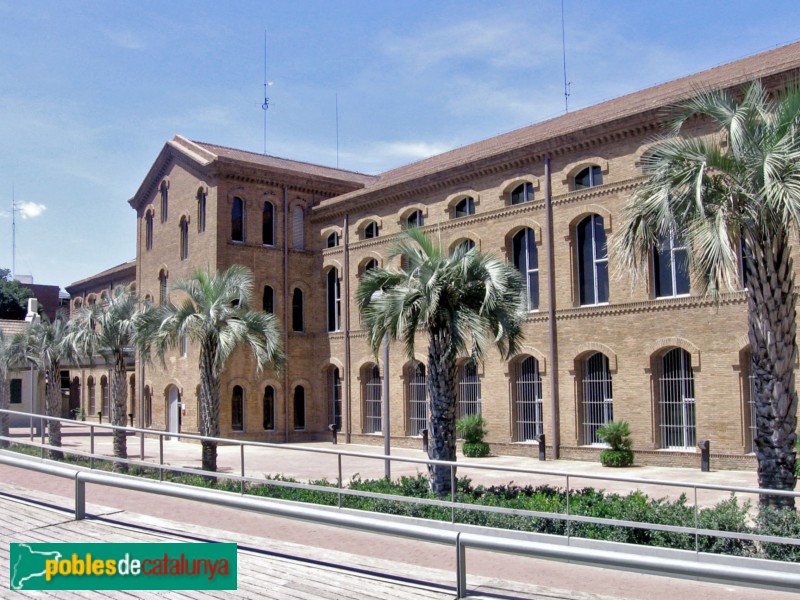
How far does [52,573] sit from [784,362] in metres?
9.62

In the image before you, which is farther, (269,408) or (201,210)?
(201,210)

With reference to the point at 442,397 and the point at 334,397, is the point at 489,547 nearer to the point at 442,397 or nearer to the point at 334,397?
the point at 442,397

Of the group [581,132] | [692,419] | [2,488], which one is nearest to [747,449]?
[692,419]

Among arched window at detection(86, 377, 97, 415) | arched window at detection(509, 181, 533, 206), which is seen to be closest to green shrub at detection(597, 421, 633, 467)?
arched window at detection(509, 181, 533, 206)

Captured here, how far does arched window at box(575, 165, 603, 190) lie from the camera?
2438 centimetres

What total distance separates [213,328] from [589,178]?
12303 millimetres

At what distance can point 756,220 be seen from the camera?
1139 cm

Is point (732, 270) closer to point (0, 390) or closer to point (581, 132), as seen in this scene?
point (581, 132)

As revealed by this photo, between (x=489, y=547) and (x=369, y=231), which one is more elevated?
(x=369, y=231)

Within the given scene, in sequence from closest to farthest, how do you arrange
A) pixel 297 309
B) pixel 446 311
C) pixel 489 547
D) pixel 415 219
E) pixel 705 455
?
pixel 489 547
pixel 446 311
pixel 705 455
pixel 415 219
pixel 297 309

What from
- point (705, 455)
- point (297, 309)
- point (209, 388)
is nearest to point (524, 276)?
point (705, 455)

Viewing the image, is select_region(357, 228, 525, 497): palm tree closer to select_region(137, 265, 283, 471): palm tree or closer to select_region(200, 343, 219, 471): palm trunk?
select_region(137, 265, 283, 471): palm tree

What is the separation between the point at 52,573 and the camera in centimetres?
703

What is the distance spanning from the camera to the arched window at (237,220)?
3347cm
